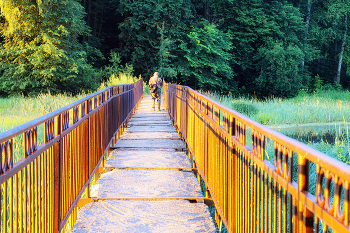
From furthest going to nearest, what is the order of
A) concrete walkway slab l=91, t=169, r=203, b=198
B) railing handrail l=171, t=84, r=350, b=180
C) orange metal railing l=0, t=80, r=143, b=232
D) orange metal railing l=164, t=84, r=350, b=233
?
concrete walkway slab l=91, t=169, r=203, b=198 → orange metal railing l=0, t=80, r=143, b=232 → orange metal railing l=164, t=84, r=350, b=233 → railing handrail l=171, t=84, r=350, b=180

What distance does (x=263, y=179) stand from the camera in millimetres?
2467

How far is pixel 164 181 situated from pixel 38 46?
2868cm

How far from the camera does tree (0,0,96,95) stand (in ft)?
102

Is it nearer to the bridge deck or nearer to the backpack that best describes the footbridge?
the bridge deck

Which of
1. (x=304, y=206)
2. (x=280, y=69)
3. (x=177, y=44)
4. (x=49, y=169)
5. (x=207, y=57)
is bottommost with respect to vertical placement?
(x=49, y=169)

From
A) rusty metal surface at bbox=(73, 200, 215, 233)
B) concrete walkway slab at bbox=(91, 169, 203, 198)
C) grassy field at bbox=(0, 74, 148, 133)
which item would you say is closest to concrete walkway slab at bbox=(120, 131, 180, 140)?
grassy field at bbox=(0, 74, 148, 133)

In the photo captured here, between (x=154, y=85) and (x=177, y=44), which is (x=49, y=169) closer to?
(x=154, y=85)

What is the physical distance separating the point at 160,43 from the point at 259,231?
4057 cm

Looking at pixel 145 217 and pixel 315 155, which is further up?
pixel 315 155

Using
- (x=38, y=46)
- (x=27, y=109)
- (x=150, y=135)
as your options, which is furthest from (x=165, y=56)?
(x=150, y=135)

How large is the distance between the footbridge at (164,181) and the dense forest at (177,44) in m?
27.2

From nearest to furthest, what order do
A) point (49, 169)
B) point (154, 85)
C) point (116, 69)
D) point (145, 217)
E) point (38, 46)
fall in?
1. point (49, 169)
2. point (145, 217)
3. point (154, 85)
4. point (38, 46)
5. point (116, 69)

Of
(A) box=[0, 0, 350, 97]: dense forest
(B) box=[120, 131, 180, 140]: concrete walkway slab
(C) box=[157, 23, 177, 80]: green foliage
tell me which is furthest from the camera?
(C) box=[157, 23, 177, 80]: green foliage

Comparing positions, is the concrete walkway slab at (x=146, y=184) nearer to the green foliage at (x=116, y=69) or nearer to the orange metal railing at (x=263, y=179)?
the orange metal railing at (x=263, y=179)
